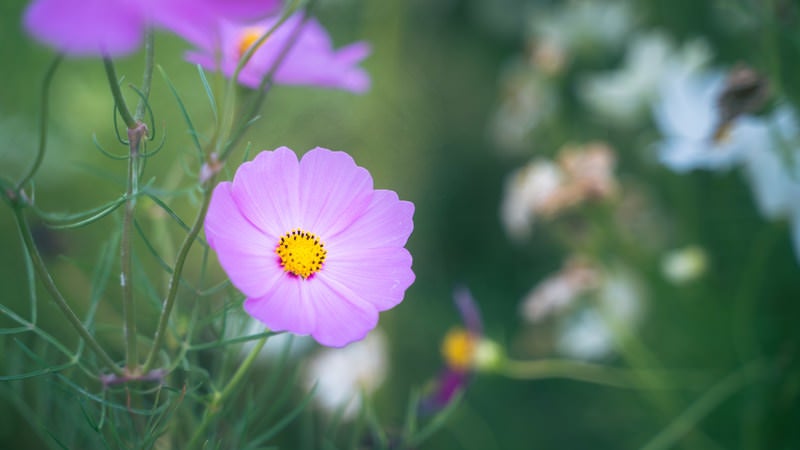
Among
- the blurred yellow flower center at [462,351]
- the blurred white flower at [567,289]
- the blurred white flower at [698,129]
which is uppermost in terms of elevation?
the blurred white flower at [698,129]

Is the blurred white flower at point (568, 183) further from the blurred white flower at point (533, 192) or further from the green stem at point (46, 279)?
the green stem at point (46, 279)

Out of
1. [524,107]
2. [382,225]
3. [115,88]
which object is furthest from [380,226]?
[524,107]

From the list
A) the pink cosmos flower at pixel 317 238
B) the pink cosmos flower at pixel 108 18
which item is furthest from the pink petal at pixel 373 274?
the pink cosmos flower at pixel 108 18

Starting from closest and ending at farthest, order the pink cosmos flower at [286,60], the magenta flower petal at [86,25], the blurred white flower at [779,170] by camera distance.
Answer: the magenta flower petal at [86,25]
the pink cosmos flower at [286,60]
the blurred white flower at [779,170]

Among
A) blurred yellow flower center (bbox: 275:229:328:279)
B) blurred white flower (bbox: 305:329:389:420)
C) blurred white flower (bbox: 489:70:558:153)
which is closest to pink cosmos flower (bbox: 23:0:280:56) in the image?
blurred yellow flower center (bbox: 275:229:328:279)

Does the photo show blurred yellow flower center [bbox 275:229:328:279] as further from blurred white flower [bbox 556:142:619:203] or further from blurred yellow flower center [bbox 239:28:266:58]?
blurred white flower [bbox 556:142:619:203]

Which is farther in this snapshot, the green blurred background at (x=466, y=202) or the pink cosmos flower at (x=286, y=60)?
the green blurred background at (x=466, y=202)

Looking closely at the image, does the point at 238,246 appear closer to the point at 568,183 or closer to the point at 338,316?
the point at 338,316

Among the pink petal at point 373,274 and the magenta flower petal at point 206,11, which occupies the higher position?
the magenta flower petal at point 206,11
